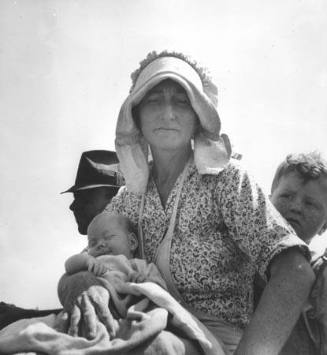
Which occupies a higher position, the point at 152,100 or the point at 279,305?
the point at 152,100

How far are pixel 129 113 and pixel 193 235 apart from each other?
0.98 meters

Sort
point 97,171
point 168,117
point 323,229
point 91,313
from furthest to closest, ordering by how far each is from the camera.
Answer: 1. point 97,171
2. point 323,229
3. point 168,117
4. point 91,313

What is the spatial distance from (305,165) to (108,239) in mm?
1682

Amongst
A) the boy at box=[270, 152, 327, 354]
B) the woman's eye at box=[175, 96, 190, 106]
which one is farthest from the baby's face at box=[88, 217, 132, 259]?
the boy at box=[270, 152, 327, 354]

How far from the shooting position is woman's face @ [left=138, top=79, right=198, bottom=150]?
11.3 ft

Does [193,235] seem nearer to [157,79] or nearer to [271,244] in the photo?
[271,244]

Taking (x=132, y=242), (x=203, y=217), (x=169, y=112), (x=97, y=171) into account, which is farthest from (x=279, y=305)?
(x=97, y=171)

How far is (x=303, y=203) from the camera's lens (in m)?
4.20

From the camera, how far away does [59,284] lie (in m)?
3.13

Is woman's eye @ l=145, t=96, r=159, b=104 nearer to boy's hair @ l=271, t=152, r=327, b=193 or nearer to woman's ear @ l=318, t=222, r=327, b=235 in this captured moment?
boy's hair @ l=271, t=152, r=327, b=193

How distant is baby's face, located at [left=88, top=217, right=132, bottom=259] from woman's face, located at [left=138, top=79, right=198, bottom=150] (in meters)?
0.59

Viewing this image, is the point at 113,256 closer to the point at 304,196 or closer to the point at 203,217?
the point at 203,217

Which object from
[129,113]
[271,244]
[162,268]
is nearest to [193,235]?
[162,268]

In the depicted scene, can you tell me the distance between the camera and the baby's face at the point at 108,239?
11.6ft
